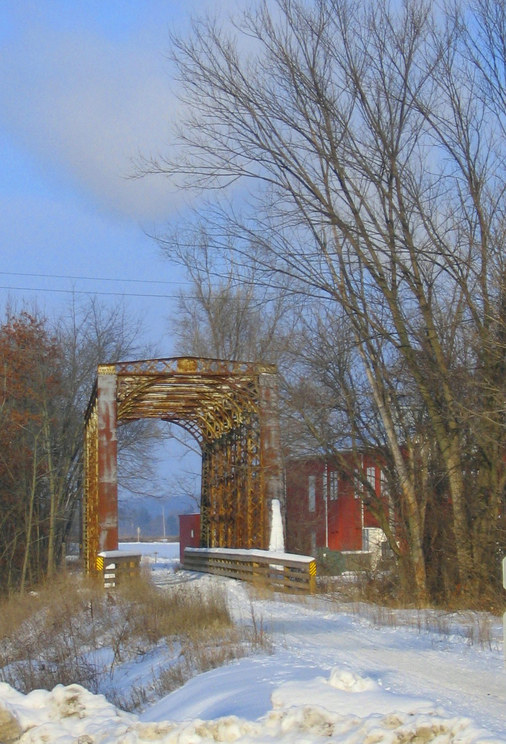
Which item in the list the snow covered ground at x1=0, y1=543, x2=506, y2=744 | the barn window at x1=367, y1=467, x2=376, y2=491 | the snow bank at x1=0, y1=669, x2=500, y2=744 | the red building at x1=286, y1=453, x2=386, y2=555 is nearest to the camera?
Result: the snow bank at x1=0, y1=669, x2=500, y2=744

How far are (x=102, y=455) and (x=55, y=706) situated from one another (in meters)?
18.0

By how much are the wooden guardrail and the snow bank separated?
1084 cm

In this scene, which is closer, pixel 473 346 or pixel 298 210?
pixel 473 346

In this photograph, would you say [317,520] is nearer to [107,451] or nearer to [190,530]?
[190,530]

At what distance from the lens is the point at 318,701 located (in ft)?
21.2

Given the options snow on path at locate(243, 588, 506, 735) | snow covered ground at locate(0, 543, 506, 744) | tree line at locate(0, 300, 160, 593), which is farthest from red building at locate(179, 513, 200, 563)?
snow covered ground at locate(0, 543, 506, 744)

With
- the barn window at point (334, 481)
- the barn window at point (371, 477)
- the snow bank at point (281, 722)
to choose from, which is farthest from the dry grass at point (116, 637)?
the barn window at point (334, 481)

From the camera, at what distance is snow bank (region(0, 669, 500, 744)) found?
17.7 feet

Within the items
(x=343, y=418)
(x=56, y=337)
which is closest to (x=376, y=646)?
(x=343, y=418)

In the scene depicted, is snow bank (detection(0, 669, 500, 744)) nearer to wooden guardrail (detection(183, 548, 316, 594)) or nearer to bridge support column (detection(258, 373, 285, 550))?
wooden guardrail (detection(183, 548, 316, 594))

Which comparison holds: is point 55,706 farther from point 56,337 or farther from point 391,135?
point 56,337

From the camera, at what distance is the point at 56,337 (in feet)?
136

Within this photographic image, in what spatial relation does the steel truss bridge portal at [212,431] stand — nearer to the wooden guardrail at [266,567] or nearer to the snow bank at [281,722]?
the wooden guardrail at [266,567]

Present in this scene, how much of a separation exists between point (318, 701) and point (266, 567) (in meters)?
15.3
